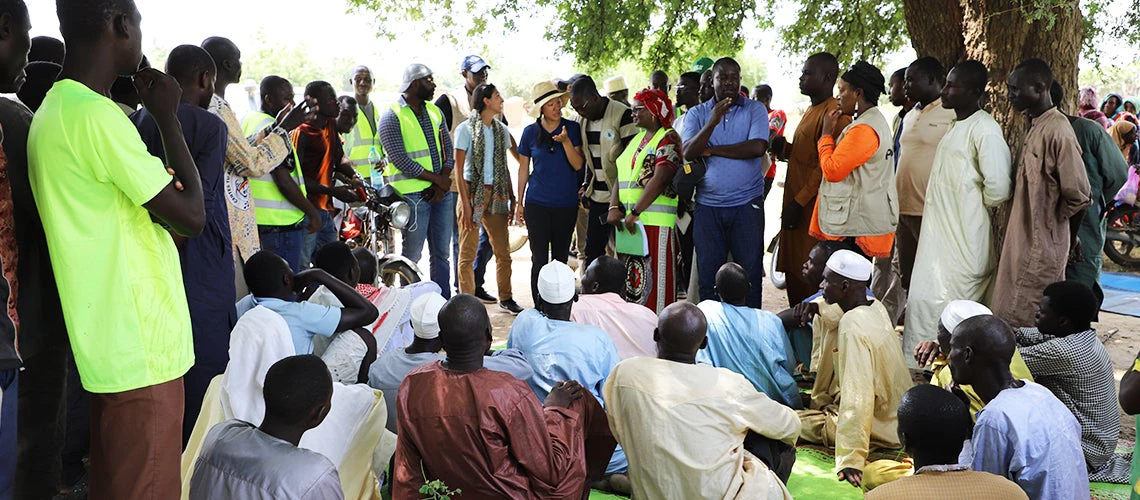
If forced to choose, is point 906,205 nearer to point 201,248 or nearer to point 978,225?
point 978,225

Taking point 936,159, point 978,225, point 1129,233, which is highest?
point 936,159

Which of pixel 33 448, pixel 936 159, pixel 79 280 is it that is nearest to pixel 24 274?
pixel 79 280

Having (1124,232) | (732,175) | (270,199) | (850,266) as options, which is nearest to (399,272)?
(270,199)

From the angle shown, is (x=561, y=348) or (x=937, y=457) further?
(x=561, y=348)

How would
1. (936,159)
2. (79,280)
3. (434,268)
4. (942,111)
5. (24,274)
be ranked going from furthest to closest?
(434,268)
(942,111)
(936,159)
(24,274)
(79,280)

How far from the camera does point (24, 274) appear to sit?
3.01 meters

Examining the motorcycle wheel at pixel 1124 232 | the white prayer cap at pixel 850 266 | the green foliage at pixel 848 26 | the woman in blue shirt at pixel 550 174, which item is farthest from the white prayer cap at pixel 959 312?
the motorcycle wheel at pixel 1124 232

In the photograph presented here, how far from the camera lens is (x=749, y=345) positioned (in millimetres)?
4707

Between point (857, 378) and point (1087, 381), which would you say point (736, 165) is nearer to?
point (857, 378)

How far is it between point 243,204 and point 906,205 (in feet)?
13.4

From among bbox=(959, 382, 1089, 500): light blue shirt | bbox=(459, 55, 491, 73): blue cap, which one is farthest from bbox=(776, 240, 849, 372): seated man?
bbox=(459, 55, 491, 73): blue cap

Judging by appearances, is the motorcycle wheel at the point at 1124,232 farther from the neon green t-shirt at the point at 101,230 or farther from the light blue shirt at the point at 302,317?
the neon green t-shirt at the point at 101,230

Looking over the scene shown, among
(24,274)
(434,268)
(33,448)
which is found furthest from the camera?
(434,268)

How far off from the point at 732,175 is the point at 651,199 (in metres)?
0.56
